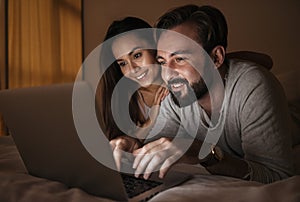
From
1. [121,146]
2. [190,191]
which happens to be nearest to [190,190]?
[190,191]

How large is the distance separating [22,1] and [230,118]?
1483 millimetres

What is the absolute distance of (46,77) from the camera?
2229mm

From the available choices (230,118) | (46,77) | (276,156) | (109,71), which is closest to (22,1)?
(46,77)

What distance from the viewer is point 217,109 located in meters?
1.15

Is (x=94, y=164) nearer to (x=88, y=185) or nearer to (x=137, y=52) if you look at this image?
(x=88, y=185)

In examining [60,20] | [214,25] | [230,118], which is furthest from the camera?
[60,20]

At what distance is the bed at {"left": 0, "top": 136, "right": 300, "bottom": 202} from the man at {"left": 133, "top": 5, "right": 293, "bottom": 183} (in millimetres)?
98

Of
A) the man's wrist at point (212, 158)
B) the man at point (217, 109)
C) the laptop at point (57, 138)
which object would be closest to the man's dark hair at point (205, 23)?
the man at point (217, 109)

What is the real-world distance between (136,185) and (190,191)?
186 mm

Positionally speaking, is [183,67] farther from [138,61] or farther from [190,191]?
[190,191]

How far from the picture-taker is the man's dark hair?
118 centimetres

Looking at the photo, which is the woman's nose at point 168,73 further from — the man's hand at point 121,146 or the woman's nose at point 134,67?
the man's hand at point 121,146

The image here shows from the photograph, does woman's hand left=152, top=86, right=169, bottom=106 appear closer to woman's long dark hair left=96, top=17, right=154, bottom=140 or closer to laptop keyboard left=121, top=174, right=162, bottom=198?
woman's long dark hair left=96, top=17, right=154, bottom=140

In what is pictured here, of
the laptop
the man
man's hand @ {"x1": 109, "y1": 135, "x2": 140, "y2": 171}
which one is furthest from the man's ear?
the laptop
